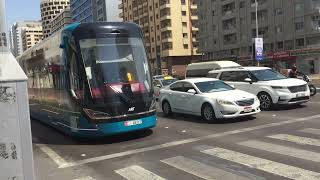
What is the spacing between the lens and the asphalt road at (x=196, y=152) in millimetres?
7562

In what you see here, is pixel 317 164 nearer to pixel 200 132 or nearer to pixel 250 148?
pixel 250 148

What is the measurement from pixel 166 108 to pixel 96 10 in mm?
121979

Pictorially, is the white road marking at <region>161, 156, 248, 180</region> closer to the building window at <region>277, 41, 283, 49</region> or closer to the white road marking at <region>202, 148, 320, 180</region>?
the white road marking at <region>202, 148, 320, 180</region>

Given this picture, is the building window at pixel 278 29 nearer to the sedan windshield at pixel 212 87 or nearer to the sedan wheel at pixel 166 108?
the sedan wheel at pixel 166 108

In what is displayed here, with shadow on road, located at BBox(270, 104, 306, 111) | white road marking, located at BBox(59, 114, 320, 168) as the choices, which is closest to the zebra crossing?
white road marking, located at BBox(59, 114, 320, 168)

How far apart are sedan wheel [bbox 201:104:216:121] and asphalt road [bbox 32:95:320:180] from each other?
37cm

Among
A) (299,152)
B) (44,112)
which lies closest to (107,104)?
(299,152)

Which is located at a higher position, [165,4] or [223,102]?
[165,4]

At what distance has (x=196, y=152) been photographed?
30.5 ft

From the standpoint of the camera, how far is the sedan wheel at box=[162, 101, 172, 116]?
54.7ft

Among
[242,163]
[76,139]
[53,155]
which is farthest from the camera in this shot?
[76,139]

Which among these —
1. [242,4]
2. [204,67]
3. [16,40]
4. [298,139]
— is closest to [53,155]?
[298,139]

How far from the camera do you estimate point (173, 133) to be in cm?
1218

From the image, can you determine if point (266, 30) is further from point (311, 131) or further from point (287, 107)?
point (311, 131)
